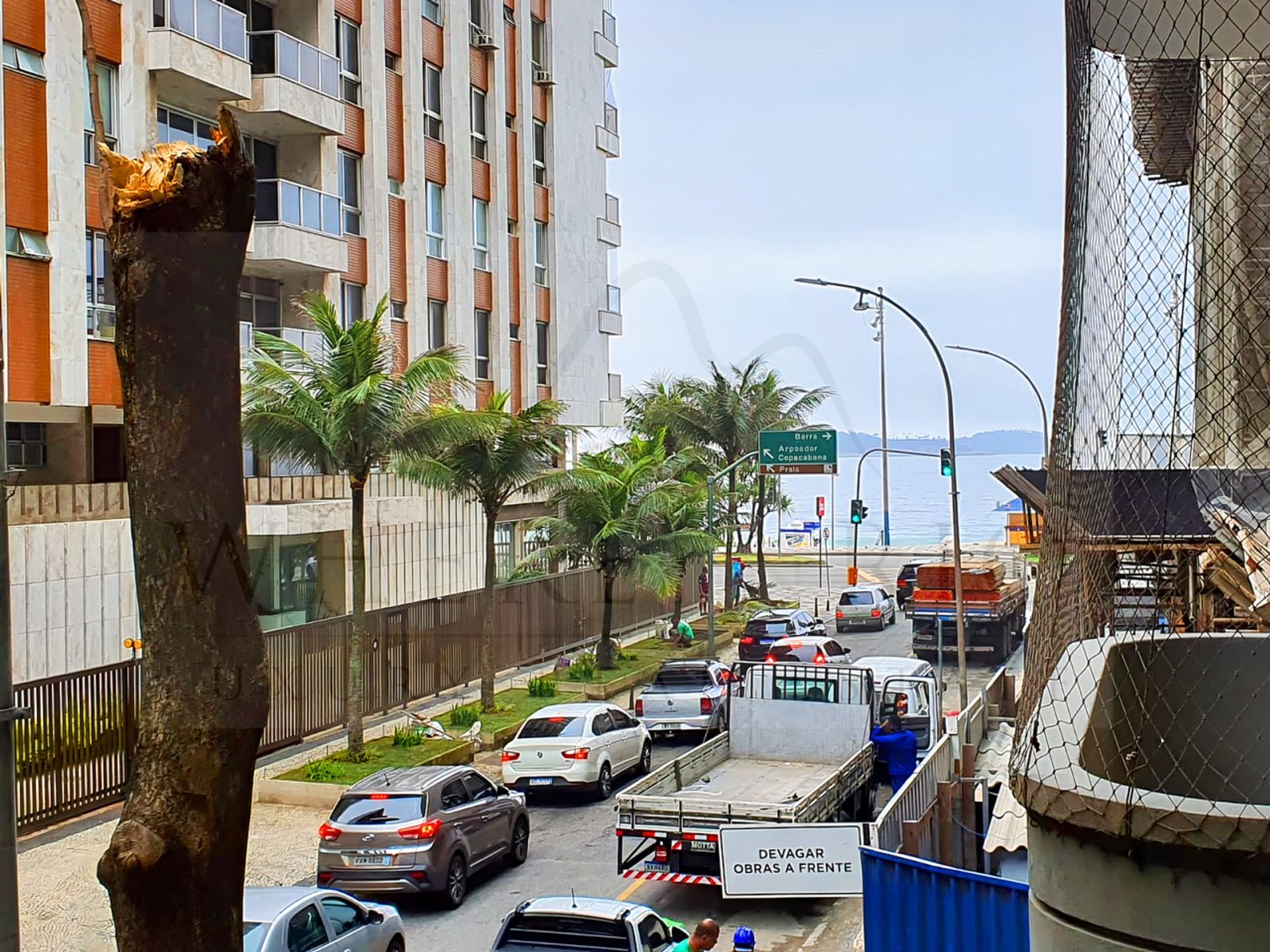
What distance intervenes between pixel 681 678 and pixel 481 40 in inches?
711

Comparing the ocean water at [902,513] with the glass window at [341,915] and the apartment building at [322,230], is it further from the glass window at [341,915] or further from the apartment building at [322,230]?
the glass window at [341,915]

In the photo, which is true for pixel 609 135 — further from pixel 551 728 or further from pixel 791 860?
pixel 791 860

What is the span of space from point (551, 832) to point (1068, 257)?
14102mm

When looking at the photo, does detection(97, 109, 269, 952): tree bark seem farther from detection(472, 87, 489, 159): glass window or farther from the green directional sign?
the green directional sign

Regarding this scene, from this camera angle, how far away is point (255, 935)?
32.6ft

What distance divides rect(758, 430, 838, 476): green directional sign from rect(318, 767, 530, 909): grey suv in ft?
89.9

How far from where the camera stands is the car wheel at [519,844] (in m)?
15.9

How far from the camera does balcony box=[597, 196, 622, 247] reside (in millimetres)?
41938

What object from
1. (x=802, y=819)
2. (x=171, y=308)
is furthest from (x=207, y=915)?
(x=802, y=819)

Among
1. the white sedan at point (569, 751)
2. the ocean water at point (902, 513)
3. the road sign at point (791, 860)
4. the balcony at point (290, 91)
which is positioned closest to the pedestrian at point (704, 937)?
the road sign at point (791, 860)

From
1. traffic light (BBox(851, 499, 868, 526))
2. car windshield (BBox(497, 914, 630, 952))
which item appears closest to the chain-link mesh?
car windshield (BBox(497, 914, 630, 952))

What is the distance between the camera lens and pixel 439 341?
108 ft

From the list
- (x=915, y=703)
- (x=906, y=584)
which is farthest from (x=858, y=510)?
(x=915, y=703)

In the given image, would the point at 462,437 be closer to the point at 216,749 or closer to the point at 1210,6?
the point at 216,749
